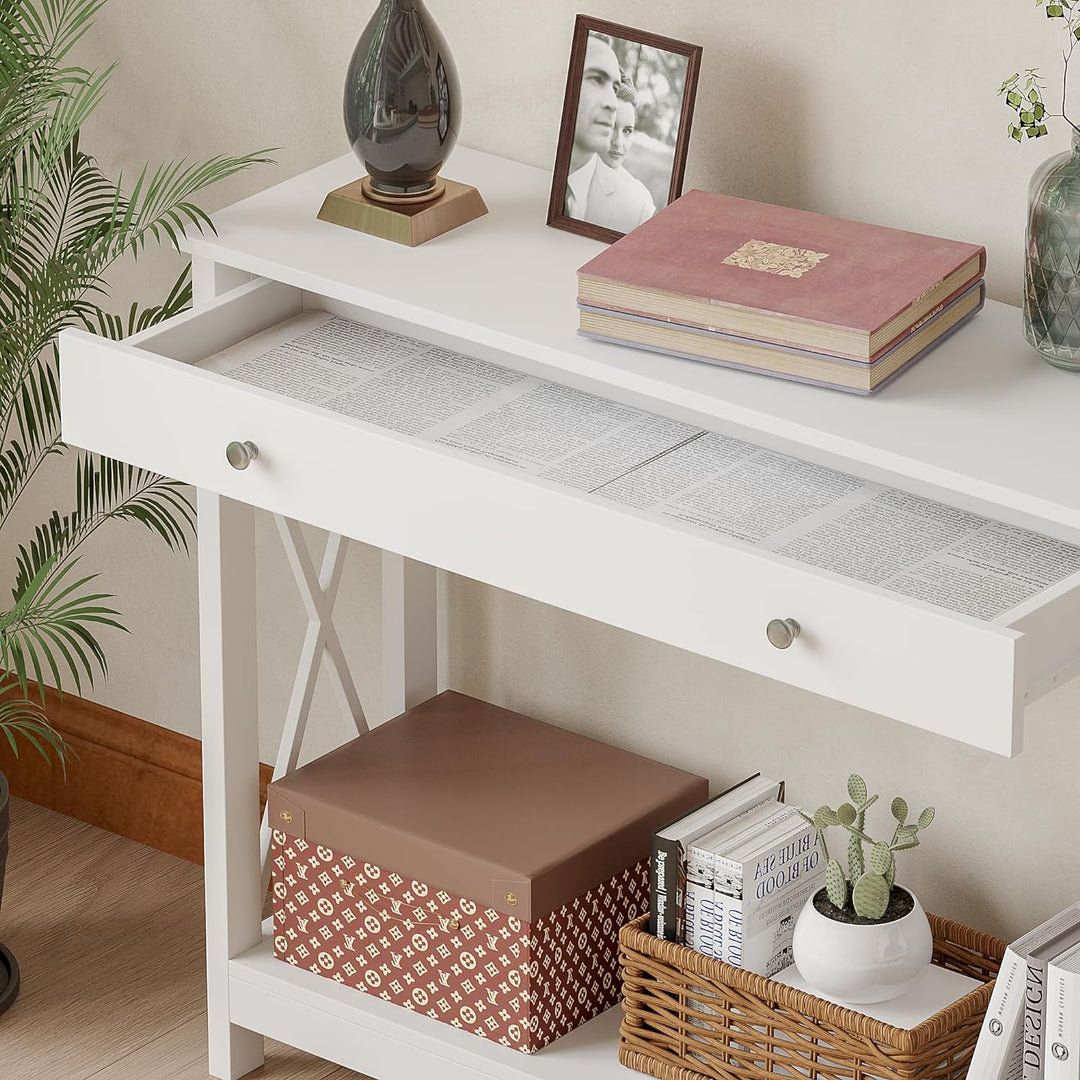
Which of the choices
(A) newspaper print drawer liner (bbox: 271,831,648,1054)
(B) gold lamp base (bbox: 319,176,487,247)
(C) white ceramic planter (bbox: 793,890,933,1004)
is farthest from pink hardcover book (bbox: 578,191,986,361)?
(A) newspaper print drawer liner (bbox: 271,831,648,1054)

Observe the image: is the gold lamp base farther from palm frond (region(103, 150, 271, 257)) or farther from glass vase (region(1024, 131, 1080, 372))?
glass vase (region(1024, 131, 1080, 372))

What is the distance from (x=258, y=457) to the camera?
5.68ft

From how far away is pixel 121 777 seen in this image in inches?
109

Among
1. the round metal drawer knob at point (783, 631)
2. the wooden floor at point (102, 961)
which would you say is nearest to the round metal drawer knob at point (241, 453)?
the round metal drawer knob at point (783, 631)

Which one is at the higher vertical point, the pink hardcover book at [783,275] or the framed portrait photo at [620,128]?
the framed portrait photo at [620,128]

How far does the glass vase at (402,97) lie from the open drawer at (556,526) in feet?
0.50

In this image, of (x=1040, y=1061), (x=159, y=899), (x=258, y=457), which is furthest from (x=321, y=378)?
(x=159, y=899)

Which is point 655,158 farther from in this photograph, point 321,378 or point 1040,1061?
point 1040,1061

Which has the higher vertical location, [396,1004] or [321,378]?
[321,378]

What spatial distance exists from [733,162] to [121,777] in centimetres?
129

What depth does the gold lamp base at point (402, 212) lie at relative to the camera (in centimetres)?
190

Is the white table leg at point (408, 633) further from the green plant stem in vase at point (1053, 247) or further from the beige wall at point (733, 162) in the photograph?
the green plant stem in vase at point (1053, 247)

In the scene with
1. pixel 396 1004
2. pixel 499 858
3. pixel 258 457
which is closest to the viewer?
pixel 258 457

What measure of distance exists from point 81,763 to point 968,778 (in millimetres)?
1306
